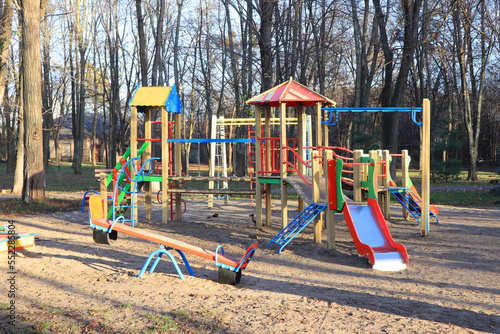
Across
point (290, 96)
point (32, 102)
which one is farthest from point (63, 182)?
point (290, 96)

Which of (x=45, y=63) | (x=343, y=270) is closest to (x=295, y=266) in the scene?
(x=343, y=270)

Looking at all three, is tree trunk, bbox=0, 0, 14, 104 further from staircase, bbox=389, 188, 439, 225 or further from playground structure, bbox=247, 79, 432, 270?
staircase, bbox=389, 188, 439, 225

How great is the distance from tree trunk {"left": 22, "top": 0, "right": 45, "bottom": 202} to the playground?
9.84 feet

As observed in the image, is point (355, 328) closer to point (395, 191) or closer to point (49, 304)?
point (49, 304)

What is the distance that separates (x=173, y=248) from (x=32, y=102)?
10324mm

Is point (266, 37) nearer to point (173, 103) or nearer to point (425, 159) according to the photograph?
point (173, 103)

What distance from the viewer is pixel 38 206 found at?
12.6 meters

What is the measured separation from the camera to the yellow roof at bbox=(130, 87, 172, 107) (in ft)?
33.1

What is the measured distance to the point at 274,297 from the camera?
15.5 ft

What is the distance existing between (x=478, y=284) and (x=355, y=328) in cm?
243

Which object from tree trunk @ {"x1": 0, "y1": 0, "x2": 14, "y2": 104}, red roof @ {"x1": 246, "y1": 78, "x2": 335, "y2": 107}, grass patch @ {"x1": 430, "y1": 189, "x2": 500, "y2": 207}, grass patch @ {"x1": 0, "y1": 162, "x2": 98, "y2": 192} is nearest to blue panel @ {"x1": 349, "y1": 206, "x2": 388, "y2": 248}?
red roof @ {"x1": 246, "y1": 78, "x2": 335, "y2": 107}

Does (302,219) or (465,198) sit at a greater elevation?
(302,219)

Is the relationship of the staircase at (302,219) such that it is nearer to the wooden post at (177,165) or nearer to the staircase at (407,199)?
the staircase at (407,199)

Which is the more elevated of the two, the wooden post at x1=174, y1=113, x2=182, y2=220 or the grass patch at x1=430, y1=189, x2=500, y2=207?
the wooden post at x1=174, y1=113, x2=182, y2=220
